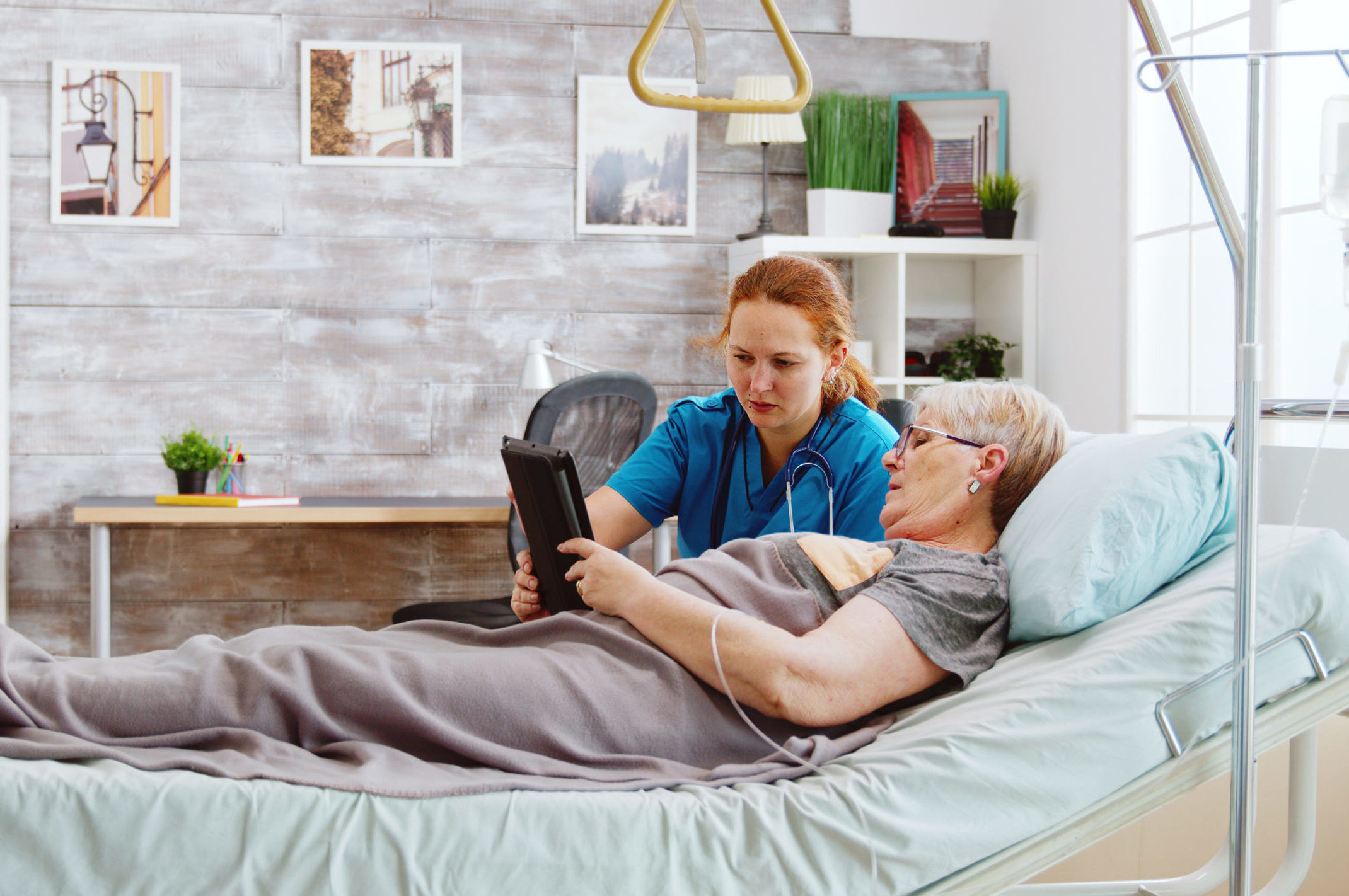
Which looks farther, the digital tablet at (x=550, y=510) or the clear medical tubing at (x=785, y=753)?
the digital tablet at (x=550, y=510)

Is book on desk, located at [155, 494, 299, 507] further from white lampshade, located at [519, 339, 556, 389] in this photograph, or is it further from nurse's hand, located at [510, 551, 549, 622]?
nurse's hand, located at [510, 551, 549, 622]

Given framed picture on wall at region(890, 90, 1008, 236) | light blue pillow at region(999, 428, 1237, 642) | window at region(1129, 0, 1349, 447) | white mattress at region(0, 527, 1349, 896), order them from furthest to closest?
1. framed picture on wall at region(890, 90, 1008, 236)
2. window at region(1129, 0, 1349, 447)
3. light blue pillow at region(999, 428, 1237, 642)
4. white mattress at region(0, 527, 1349, 896)

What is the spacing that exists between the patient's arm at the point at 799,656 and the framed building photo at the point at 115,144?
8.77ft

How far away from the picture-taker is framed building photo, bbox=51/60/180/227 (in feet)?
10.9

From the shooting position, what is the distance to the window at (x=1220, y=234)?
93.0 inches

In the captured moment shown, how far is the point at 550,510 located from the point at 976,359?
2286mm

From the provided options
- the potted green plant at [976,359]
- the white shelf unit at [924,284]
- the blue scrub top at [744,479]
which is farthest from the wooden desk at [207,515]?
the potted green plant at [976,359]

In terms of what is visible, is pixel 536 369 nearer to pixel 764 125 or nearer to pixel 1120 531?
pixel 764 125

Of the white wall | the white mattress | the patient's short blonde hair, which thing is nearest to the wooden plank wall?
the white wall

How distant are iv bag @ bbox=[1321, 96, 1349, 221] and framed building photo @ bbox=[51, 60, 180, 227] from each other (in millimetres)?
3042

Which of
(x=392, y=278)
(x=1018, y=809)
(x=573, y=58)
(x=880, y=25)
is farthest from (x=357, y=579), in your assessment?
(x=1018, y=809)

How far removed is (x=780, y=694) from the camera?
119cm

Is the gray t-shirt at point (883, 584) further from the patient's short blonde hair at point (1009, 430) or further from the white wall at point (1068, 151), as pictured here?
the white wall at point (1068, 151)

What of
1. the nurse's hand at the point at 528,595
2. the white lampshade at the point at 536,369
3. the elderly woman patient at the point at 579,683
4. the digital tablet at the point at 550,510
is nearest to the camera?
the elderly woman patient at the point at 579,683
